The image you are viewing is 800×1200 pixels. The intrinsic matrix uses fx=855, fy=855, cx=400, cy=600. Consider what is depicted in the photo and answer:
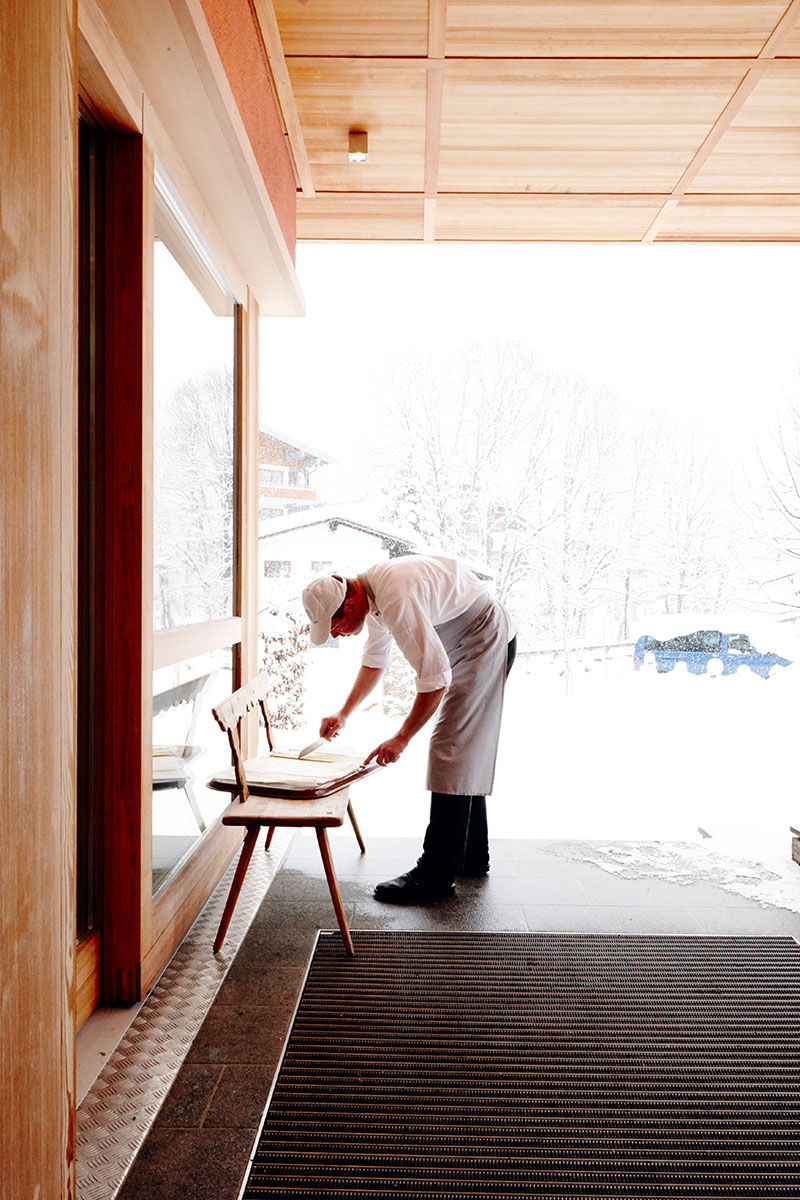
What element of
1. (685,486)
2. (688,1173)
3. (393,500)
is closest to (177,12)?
(688,1173)

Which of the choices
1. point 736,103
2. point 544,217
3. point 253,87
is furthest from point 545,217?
point 253,87

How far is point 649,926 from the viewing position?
269 cm

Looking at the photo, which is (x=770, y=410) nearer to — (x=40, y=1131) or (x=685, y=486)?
(x=685, y=486)

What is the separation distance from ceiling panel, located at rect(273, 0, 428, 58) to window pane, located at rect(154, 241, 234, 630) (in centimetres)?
85

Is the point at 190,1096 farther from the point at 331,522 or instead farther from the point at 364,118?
the point at 331,522

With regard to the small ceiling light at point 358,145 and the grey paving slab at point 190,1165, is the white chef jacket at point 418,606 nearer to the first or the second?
the grey paving slab at point 190,1165

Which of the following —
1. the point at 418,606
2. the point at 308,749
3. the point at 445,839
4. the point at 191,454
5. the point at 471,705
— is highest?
the point at 191,454

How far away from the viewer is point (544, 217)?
410 cm

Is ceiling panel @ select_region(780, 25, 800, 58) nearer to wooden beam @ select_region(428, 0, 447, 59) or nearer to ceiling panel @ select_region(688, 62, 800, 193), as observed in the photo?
ceiling panel @ select_region(688, 62, 800, 193)

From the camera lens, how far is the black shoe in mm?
2857

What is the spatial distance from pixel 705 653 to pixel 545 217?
338 centimetres

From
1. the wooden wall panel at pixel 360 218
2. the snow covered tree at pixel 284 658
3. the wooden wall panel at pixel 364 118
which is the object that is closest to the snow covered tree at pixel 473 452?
the snow covered tree at pixel 284 658

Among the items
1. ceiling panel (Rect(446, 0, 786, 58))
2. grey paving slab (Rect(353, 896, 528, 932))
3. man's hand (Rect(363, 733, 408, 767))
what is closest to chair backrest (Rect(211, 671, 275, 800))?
man's hand (Rect(363, 733, 408, 767))

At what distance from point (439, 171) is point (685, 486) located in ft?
12.1
